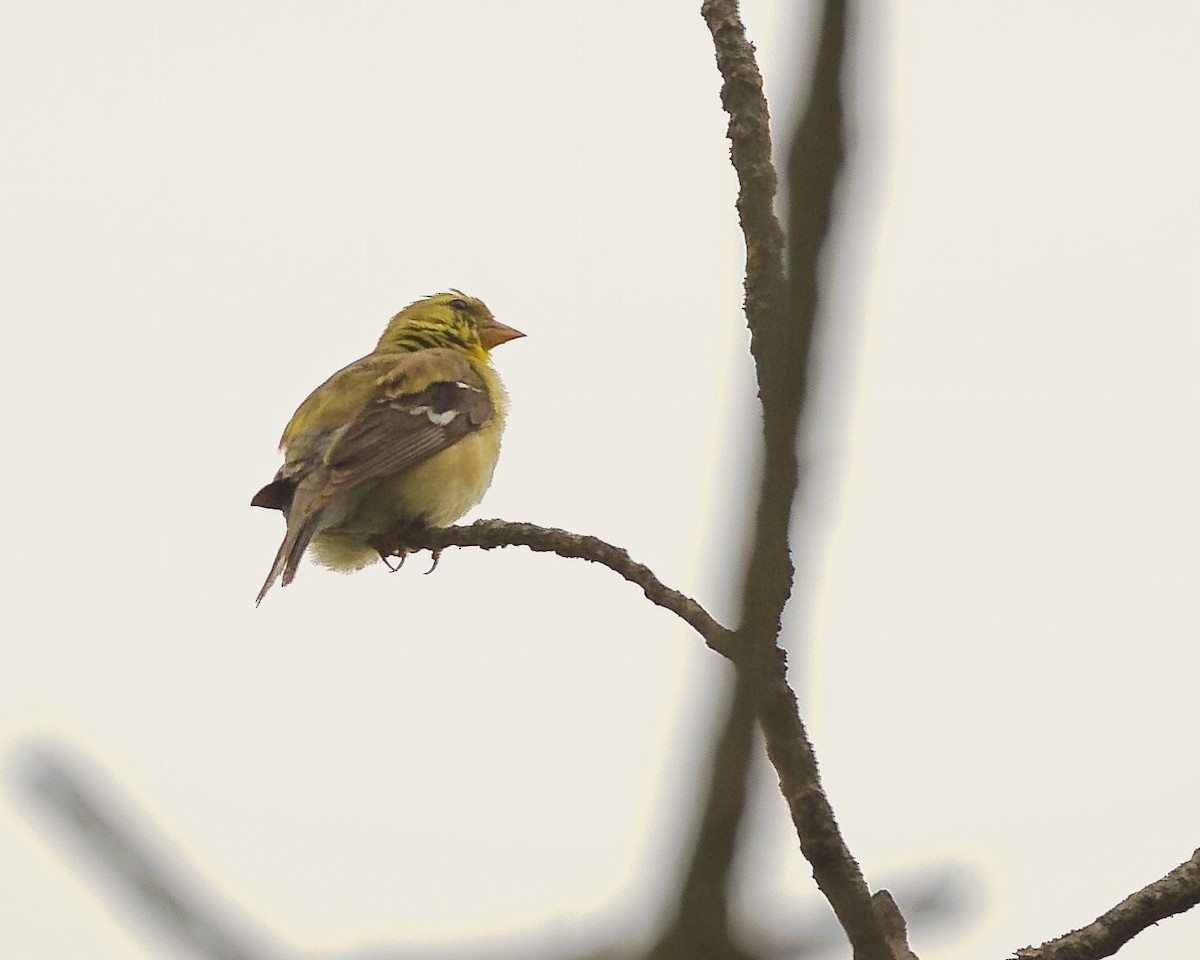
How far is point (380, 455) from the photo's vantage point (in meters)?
6.80

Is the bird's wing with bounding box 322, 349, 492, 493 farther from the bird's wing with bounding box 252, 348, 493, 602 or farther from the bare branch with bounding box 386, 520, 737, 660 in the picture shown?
the bare branch with bounding box 386, 520, 737, 660

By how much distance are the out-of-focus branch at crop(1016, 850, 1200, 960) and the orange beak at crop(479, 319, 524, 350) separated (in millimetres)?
6481

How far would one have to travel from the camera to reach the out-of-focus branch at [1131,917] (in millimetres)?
2746

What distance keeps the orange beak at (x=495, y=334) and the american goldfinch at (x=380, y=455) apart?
2.62ft

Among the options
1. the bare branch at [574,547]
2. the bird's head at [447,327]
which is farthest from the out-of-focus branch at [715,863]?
the bird's head at [447,327]

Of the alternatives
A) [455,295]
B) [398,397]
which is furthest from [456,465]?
[455,295]

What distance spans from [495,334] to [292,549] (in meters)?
2.85

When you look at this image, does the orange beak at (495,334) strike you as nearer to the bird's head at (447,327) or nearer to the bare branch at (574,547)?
the bird's head at (447,327)

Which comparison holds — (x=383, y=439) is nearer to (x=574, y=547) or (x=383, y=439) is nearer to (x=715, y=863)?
(x=574, y=547)

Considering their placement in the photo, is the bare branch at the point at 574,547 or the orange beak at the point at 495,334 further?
the orange beak at the point at 495,334

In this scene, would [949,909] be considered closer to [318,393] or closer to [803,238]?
[803,238]

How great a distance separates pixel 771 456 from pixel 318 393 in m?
7.00

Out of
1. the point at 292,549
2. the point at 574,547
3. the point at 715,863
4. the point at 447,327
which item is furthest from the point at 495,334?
the point at 715,863

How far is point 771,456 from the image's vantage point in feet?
3.12
